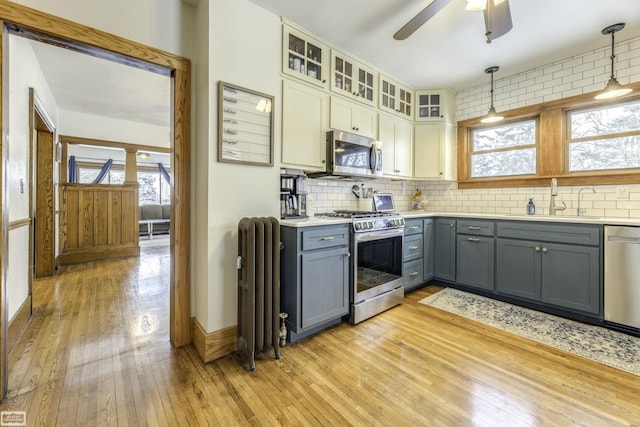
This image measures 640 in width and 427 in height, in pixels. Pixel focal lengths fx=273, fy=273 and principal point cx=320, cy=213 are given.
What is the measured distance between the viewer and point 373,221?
2.62m

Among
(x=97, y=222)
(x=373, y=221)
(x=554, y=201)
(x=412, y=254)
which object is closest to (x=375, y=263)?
(x=373, y=221)

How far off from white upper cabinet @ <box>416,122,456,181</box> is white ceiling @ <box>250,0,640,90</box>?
70cm

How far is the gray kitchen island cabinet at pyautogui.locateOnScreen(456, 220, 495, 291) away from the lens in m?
3.03

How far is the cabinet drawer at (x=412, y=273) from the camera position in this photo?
3.11 metres

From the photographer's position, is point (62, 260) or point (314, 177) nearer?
point (314, 177)

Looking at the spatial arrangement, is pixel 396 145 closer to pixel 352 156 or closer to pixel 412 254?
pixel 352 156

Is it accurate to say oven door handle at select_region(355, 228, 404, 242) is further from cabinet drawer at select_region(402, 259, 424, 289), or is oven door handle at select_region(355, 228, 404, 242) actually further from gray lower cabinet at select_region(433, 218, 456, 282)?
gray lower cabinet at select_region(433, 218, 456, 282)

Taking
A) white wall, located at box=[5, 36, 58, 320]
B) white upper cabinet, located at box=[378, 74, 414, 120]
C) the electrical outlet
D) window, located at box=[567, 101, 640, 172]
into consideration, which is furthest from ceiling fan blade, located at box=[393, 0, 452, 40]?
white wall, located at box=[5, 36, 58, 320]

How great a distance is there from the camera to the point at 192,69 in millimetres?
2094

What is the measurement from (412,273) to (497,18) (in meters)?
2.43

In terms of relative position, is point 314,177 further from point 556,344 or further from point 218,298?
point 556,344

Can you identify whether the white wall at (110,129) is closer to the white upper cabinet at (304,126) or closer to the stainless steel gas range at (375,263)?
the white upper cabinet at (304,126)

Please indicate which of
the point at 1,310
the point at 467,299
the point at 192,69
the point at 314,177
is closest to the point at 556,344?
the point at 467,299

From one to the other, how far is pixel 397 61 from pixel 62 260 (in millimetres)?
5838
